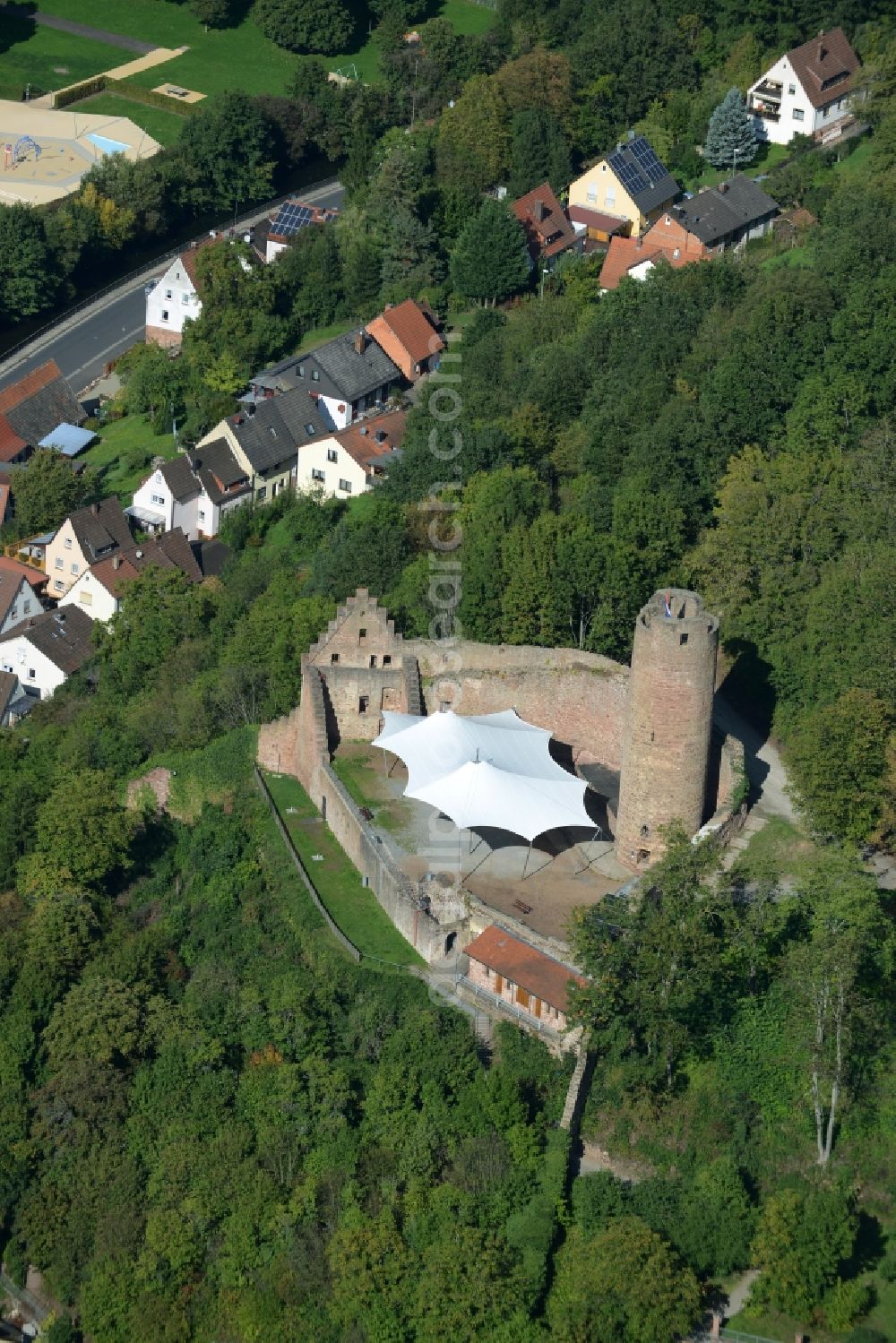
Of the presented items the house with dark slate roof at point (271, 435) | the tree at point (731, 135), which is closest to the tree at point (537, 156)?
the tree at point (731, 135)

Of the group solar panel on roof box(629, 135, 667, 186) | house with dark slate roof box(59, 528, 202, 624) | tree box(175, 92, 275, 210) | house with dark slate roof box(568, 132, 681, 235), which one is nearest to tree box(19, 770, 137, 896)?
house with dark slate roof box(59, 528, 202, 624)

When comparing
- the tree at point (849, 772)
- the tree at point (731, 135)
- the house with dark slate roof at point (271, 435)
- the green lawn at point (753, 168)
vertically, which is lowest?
the green lawn at point (753, 168)

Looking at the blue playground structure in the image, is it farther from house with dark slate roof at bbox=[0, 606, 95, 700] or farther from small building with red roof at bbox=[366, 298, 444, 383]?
house with dark slate roof at bbox=[0, 606, 95, 700]

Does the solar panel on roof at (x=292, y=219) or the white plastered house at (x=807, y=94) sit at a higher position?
the solar panel on roof at (x=292, y=219)

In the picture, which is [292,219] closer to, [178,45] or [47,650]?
[178,45]

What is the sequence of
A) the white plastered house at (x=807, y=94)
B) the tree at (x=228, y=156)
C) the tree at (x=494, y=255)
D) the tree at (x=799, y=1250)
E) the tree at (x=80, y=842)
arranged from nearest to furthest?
the tree at (x=799, y=1250), the tree at (x=80, y=842), the tree at (x=494, y=255), the white plastered house at (x=807, y=94), the tree at (x=228, y=156)

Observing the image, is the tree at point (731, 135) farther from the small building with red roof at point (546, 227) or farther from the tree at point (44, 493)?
the tree at point (44, 493)

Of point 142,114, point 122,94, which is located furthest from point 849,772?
point 122,94
